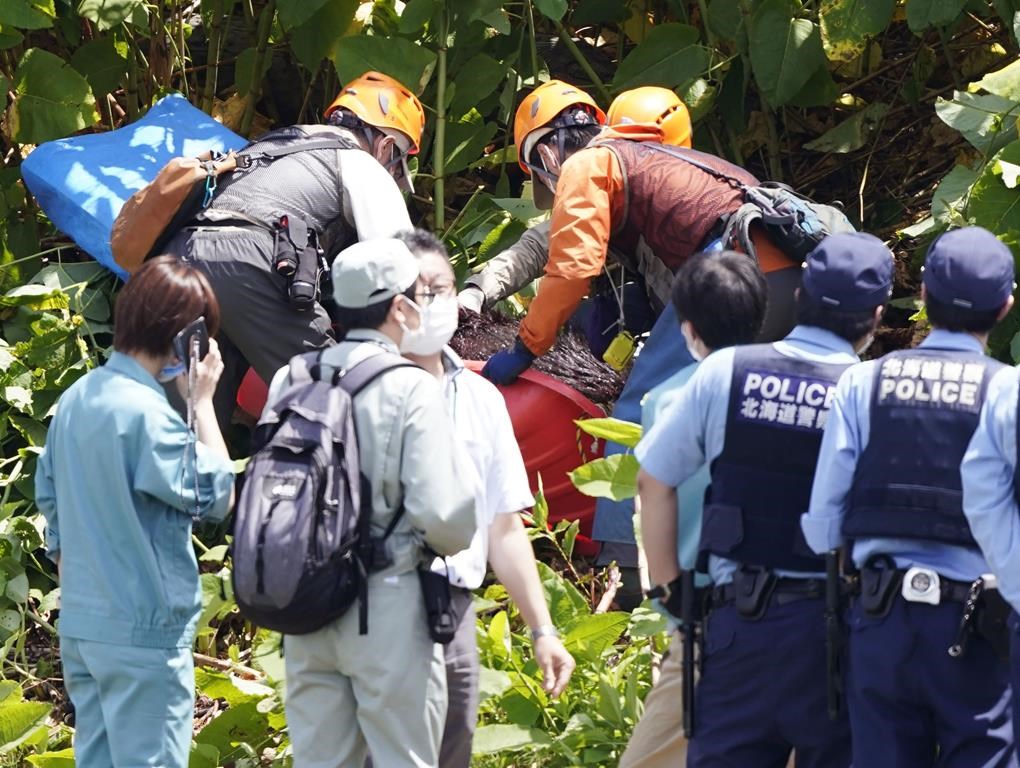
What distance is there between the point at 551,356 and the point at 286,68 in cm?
270

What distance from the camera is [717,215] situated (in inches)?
190

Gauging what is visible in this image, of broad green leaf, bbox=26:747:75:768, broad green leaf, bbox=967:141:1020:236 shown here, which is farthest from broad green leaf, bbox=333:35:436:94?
broad green leaf, bbox=26:747:75:768

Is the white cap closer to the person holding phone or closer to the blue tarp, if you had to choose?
the person holding phone

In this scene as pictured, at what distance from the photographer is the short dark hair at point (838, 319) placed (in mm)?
3121

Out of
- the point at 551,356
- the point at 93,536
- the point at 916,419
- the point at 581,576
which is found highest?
the point at 916,419

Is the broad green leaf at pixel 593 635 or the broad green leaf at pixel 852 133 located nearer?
the broad green leaf at pixel 593 635

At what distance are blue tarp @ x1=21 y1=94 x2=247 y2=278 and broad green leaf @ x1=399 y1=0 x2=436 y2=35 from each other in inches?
27.5

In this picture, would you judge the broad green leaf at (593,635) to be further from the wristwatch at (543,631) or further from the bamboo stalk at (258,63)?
the bamboo stalk at (258,63)

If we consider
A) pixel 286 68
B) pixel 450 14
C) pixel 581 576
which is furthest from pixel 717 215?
pixel 286 68

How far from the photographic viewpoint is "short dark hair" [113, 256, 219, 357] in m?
3.38

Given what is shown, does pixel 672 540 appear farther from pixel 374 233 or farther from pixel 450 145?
pixel 450 145

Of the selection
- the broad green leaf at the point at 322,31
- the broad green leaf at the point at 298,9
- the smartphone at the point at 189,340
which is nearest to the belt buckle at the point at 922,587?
the smartphone at the point at 189,340

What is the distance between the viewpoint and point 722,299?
3229 mm

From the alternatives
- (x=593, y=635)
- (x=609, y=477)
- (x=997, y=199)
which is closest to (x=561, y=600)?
(x=593, y=635)
